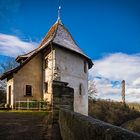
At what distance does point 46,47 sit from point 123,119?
24.8 meters

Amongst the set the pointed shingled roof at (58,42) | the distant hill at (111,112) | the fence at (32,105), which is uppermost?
the pointed shingled roof at (58,42)

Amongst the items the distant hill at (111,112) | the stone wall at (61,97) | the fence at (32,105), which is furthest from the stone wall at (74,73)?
the stone wall at (61,97)

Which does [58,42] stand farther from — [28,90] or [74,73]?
[28,90]

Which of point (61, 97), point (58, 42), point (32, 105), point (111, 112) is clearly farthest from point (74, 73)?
point (111, 112)

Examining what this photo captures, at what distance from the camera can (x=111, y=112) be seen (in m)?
43.5

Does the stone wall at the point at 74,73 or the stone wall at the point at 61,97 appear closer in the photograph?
the stone wall at the point at 61,97

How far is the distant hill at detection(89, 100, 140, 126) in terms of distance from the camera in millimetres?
39719

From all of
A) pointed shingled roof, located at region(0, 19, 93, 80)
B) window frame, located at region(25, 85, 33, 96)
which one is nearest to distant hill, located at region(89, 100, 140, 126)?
pointed shingled roof, located at region(0, 19, 93, 80)

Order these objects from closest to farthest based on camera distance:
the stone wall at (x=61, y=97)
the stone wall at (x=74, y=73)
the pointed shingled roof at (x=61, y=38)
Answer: the stone wall at (x=61, y=97) < the stone wall at (x=74, y=73) < the pointed shingled roof at (x=61, y=38)

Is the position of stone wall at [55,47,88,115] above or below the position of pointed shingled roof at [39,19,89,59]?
below

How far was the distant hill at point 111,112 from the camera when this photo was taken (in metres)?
39.7

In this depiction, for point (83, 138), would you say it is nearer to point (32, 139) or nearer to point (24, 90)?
point (32, 139)

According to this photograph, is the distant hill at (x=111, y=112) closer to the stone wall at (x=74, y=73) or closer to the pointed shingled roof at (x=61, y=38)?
the stone wall at (x=74, y=73)

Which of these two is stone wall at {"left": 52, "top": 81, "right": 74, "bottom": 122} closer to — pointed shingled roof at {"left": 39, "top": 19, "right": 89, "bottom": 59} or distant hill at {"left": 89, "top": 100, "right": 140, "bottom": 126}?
pointed shingled roof at {"left": 39, "top": 19, "right": 89, "bottom": 59}
